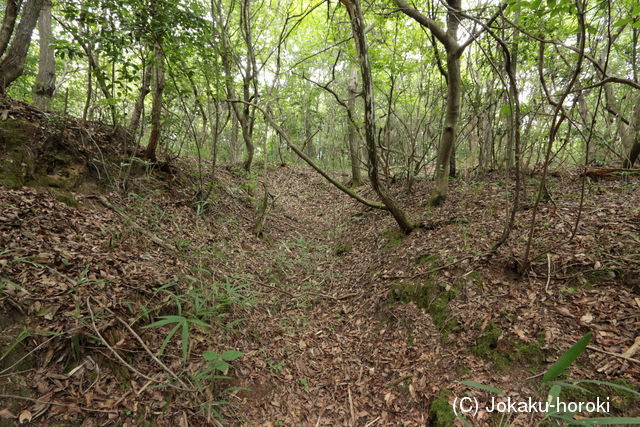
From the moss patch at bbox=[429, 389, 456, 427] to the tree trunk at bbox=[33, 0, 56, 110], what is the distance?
322 inches

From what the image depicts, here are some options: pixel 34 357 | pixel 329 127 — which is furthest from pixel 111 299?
pixel 329 127

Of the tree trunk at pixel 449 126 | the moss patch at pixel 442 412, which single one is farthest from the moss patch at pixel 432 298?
the tree trunk at pixel 449 126

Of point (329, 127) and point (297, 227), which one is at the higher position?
point (329, 127)

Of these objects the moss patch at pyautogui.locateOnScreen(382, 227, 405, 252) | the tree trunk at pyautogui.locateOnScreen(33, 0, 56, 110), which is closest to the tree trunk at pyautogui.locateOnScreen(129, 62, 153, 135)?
the tree trunk at pyautogui.locateOnScreen(33, 0, 56, 110)

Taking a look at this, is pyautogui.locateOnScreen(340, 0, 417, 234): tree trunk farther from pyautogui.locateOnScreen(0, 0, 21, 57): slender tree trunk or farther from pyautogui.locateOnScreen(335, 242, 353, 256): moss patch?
pyautogui.locateOnScreen(0, 0, 21, 57): slender tree trunk

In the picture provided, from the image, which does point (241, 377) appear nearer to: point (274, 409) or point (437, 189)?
point (274, 409)

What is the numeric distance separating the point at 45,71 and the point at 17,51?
3252 millimetres

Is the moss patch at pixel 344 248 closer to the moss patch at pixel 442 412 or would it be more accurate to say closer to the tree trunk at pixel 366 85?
the tree trunk at pixel 366 85

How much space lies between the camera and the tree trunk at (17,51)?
469 centimetres

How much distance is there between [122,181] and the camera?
5.06m

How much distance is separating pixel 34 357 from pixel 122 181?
3.59 meters

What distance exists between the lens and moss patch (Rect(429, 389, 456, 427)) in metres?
2.45

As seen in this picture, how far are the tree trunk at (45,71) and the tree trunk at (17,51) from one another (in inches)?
21.6

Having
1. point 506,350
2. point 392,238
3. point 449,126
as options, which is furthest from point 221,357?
point 449,126
